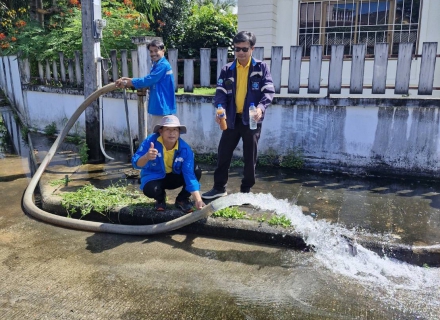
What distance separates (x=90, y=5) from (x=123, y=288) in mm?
4477

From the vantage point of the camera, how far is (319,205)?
178 inches

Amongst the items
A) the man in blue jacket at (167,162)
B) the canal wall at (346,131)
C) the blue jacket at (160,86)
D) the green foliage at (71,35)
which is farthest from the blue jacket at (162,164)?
the green foliage at (71,35)

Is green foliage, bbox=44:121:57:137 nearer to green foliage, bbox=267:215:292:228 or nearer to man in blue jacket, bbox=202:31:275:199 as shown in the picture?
man in blue jacket, bbox=202:31:275:199

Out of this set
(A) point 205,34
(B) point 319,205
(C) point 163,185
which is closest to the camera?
(C) point 163,185

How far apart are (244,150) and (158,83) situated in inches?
57.3

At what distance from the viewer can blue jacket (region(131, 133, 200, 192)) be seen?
3825 mm

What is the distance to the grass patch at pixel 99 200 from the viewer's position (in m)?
4.28

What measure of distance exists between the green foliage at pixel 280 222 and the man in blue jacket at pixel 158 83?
2025 millimetres

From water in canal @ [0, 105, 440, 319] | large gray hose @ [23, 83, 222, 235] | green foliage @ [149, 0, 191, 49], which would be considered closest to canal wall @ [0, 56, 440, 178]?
water in canal @ [0, 105, 440, 319]

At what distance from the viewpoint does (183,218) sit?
3705 millimetres

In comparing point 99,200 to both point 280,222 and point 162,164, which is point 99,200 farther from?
point 280,222

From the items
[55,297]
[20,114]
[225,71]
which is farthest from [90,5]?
[20,114]

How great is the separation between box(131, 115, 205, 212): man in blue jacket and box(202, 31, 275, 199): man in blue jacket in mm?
485

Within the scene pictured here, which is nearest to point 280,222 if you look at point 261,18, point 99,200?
point 99,200
